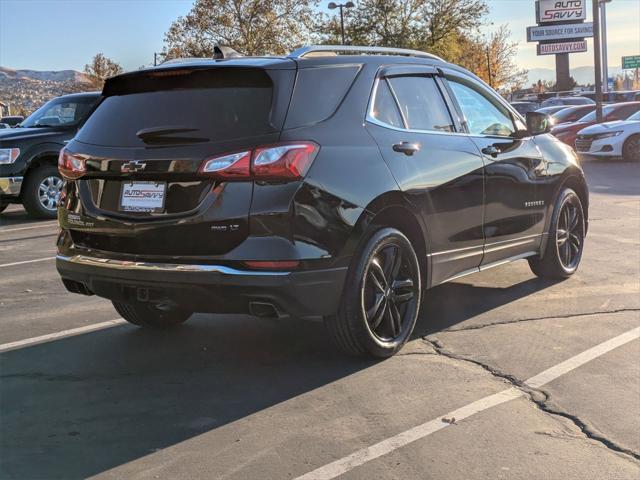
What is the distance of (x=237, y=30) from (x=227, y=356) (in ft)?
157

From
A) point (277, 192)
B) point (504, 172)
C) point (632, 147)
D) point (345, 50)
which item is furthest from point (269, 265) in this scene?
point (632, 147)

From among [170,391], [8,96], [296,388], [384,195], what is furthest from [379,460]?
[8,96]

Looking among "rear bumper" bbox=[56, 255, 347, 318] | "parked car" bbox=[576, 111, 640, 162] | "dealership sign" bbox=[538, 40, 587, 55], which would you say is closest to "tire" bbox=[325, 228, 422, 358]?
"rear bumper" bbox=[56, 255, 347, 318]

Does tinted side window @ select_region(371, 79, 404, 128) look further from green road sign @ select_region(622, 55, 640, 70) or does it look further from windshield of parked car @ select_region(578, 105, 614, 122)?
green road sign @ select_region(622, 55, 640, 70)

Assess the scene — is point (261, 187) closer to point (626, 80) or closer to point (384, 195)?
point (384, 195)

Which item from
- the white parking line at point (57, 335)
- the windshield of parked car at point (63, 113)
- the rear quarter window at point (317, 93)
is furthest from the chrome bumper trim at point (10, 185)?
the rear quarter window at point (317, 93)

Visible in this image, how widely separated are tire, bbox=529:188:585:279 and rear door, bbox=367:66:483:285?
4.49 ft

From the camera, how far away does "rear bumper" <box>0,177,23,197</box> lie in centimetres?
1169

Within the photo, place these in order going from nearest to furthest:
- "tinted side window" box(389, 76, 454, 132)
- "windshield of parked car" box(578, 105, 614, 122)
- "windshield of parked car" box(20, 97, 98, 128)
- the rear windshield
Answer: the rear windshield, "tinted side window" box(389, 76, 454, 132), "windshield of parked car" box(20, 97, 98, 128), "windshield of parked car" box(578, 105, 614, 122)

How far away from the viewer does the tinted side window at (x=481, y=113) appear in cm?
559

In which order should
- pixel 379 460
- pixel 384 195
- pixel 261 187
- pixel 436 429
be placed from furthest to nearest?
pixel 384 195 < pixel 261 187 < pixel 436 429 < pixel 379 460

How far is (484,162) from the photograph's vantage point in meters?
5.48

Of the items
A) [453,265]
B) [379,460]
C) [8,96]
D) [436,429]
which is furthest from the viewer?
[8,96]

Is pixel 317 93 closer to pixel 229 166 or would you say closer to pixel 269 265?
pixel 229 166
